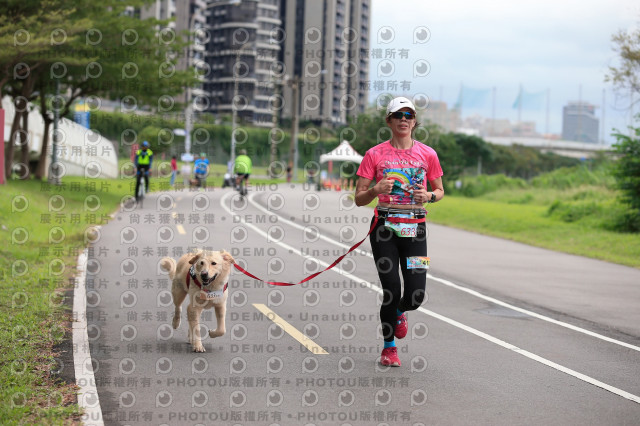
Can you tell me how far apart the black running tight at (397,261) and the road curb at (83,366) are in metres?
2.64

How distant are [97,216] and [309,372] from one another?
17430 millimetres

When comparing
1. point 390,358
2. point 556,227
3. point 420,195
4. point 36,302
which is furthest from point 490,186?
point 420,195

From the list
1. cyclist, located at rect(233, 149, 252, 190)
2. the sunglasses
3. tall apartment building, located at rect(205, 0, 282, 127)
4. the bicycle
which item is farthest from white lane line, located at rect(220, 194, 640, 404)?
tall apartment building, located at rect(205, 0, 282, 127)

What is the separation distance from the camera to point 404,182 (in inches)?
274

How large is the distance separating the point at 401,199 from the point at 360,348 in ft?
6.44

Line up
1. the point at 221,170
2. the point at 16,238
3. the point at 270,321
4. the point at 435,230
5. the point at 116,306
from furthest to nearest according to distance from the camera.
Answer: the point at 221,170
the point at 435,230
the point at 16,238
the point at 116,306
the point at 270,321

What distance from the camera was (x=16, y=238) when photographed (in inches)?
651

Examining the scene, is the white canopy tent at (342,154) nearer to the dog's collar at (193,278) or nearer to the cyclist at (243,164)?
the cyclist at (243,164)

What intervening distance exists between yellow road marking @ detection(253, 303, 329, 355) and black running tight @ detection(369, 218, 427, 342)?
1.17 m

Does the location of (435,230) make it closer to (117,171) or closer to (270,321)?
(270,321)

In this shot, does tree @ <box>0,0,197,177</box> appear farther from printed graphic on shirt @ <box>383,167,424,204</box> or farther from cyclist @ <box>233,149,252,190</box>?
printed graphic on shirt @ <box>383,167,424,204</box>

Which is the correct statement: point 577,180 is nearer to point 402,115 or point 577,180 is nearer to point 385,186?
point 402,115

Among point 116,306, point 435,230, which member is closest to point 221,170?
point 435,230

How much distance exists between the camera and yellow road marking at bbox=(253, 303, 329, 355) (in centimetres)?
809
